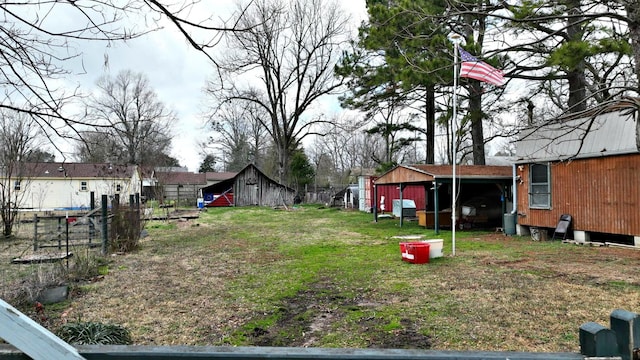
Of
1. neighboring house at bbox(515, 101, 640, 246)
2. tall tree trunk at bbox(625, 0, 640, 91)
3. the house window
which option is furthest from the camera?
the house window

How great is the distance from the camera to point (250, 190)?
3581 cm

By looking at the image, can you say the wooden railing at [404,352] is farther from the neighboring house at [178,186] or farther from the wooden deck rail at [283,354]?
the neighboring house at [178,186]

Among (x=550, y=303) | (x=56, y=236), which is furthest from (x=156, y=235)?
(x=550, y=303)

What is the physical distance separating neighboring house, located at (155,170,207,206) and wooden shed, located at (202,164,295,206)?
2.61 metres

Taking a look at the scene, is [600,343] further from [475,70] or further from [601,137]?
[601,137]

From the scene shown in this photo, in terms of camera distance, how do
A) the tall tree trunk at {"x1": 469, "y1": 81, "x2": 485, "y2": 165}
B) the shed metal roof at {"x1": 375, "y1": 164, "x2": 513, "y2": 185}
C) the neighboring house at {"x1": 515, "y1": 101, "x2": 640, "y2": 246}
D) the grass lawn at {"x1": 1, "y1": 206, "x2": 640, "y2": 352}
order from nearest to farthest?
the grass lawn at {"x1": 1, "y1": 206, "x2": 640, "y2": 352}
the neighboring house at {"x1": 515, "y1": 101, "x2": 640, "y2": 246}
the shed metal roof at {"x1": 375, "y1": 164, "x2": 513, "y2": 185}
the tall tree trunk at {"x1": 469, "y1": 81, "x2": 485, "y2": 165}

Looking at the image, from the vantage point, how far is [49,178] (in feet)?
114

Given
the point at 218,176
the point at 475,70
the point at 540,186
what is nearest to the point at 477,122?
the point at 540,186

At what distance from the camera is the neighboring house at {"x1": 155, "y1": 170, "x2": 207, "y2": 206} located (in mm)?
23894

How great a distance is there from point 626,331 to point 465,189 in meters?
16.9

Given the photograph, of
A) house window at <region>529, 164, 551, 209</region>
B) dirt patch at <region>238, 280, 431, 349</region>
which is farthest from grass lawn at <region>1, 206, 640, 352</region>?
house window at <region>529, 164, 551, 209</region>

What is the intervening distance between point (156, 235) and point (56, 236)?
3760mm

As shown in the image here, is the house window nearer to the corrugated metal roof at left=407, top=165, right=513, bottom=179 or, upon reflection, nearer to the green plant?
the corrugated metal roof at left=407, top=165, right=513, bottom=179

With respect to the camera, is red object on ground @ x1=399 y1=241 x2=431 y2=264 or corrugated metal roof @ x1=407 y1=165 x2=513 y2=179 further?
corrugated metal roof @ x1=407 y1=165 x2=513 y2=179
